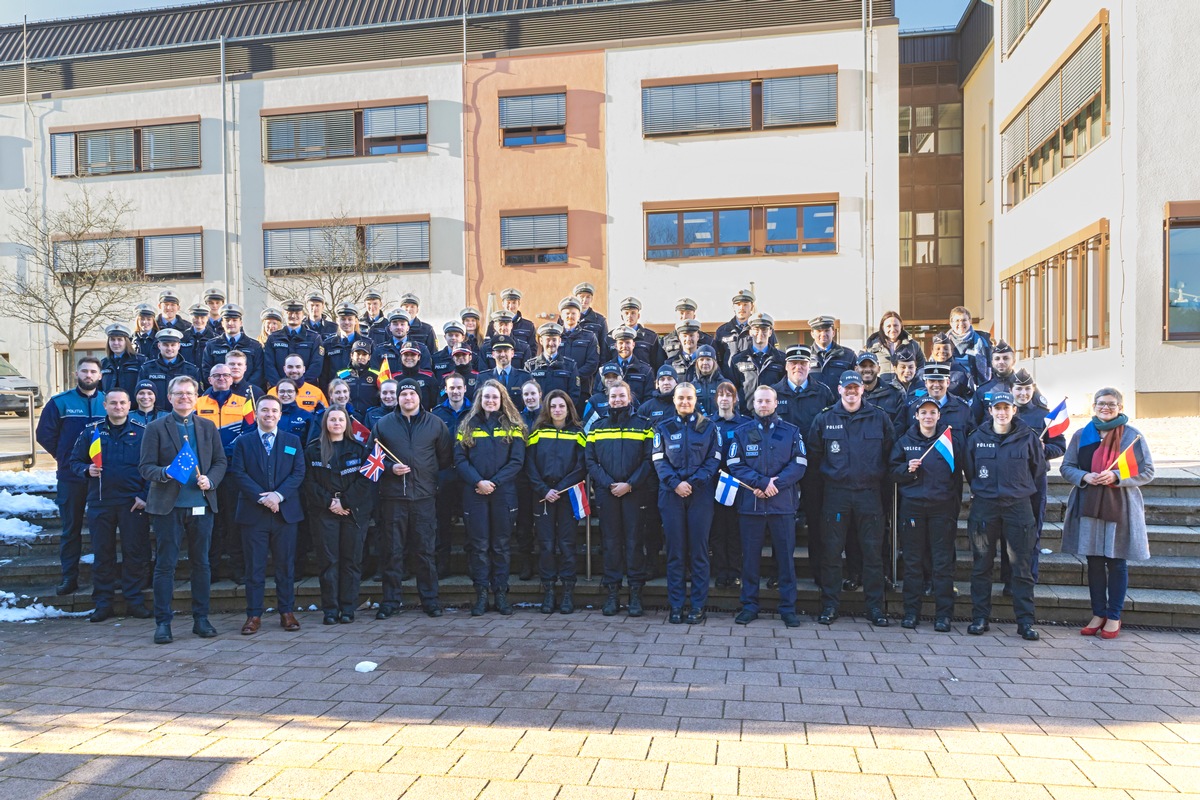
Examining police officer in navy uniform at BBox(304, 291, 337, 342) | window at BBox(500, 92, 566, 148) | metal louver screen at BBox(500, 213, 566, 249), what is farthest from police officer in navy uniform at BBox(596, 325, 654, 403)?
window at BBox(500, 92, 566, 148)

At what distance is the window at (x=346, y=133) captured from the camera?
23.1m

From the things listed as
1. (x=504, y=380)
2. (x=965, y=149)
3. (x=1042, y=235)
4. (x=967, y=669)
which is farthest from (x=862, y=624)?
(x=965, y=149)

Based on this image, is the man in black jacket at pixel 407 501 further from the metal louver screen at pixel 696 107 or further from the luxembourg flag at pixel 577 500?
the metal louver screen at pixel 696 107

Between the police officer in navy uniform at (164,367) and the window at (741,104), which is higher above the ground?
the window at (741,104)

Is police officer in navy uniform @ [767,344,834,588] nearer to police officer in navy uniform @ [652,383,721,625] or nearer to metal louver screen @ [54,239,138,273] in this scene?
police officer in navy uniform @ [652,383,721,625]

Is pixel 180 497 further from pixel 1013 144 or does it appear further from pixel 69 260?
pixel 69 260

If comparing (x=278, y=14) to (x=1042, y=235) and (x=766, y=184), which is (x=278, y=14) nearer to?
(x=766, y=184)

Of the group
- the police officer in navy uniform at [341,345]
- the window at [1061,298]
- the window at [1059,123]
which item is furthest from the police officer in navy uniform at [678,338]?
the window at [1059,123]

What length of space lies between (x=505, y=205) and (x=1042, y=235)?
13115 millimetres

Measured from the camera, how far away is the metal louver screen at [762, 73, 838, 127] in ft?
68.4

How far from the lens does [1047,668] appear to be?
602 cm

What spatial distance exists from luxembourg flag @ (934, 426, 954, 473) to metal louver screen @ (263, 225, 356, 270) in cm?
1837

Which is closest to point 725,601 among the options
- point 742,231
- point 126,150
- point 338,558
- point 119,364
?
point 338,558

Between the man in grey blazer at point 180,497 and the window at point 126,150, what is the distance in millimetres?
19985
